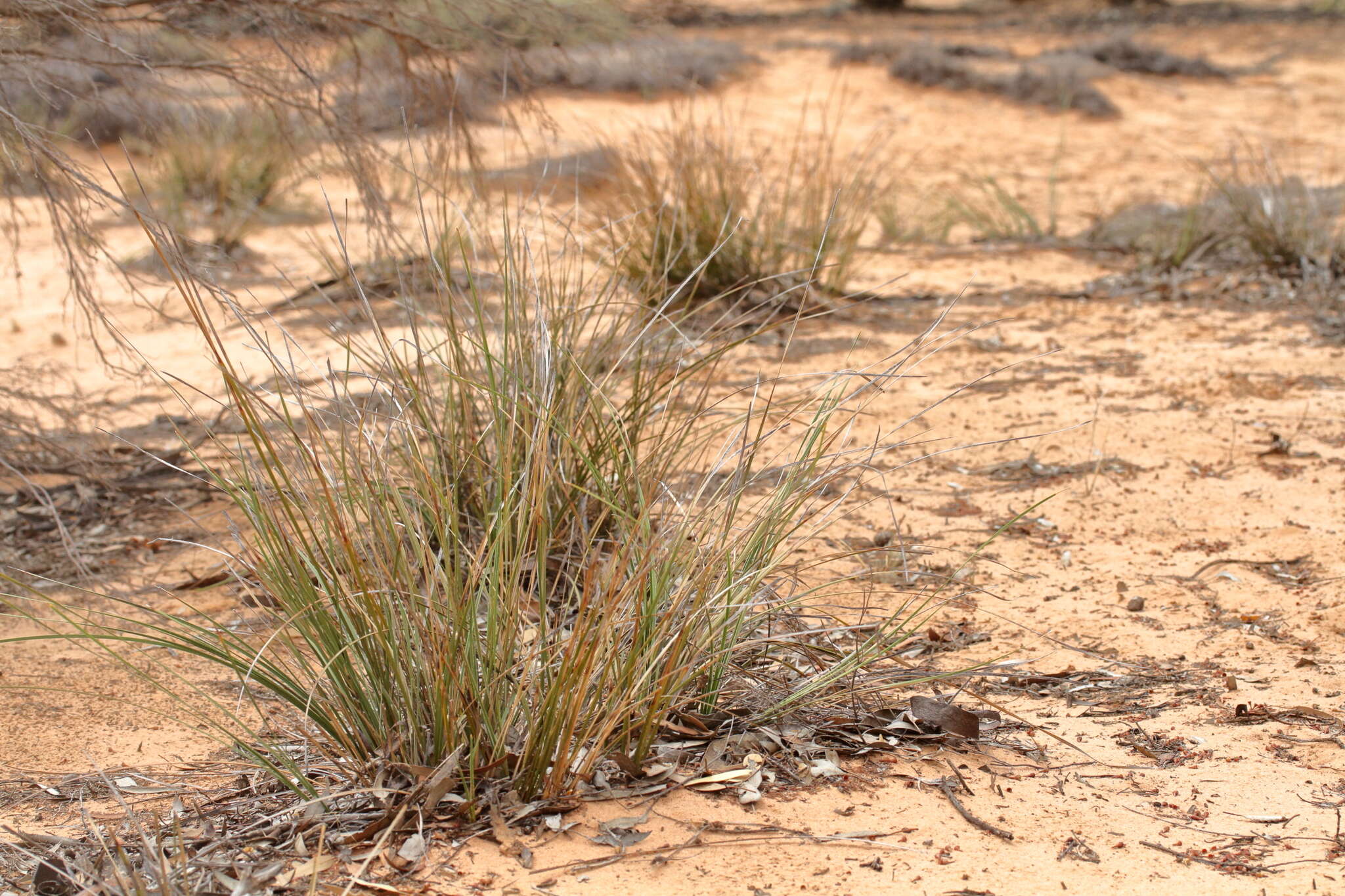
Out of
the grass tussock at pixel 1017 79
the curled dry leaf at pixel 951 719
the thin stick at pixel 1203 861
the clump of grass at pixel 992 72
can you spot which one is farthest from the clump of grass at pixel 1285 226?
the thin stick at pixel 1203 861

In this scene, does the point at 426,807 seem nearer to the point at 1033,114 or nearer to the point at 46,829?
the point at 46,829

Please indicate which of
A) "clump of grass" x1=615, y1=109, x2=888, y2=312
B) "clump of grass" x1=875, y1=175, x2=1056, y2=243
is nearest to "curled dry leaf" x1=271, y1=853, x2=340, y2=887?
"clump of grass" x1=615, y1=109, x2=888, y2=312

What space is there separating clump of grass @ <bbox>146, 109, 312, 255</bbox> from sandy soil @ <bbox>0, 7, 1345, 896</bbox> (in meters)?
0.76

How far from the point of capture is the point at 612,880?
166 centimetres

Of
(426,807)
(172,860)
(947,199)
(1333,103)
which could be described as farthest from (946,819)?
(1333,103)

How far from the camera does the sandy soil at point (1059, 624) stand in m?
1.73

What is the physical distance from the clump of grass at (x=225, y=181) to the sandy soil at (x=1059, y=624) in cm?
76

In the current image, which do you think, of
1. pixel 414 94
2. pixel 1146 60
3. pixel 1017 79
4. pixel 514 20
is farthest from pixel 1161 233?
pixel 1146 60

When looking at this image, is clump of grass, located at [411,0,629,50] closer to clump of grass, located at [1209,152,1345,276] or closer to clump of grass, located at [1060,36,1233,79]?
clump of grass, located at [1209,152,1345,276]

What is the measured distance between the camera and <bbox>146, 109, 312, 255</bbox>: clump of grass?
7.04m

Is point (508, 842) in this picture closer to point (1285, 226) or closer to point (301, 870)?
point (301, 870)

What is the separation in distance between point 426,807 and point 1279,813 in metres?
1.30

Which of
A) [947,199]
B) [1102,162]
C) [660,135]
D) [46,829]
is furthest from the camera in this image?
[1102,162]

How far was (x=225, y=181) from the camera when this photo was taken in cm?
734
